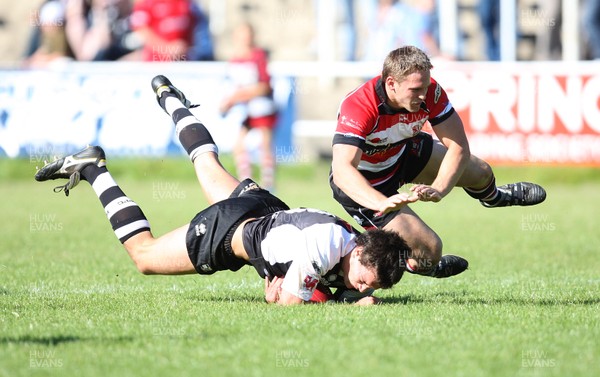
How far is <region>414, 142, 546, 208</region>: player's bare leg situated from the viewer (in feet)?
28.0

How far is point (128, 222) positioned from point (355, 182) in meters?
1.85

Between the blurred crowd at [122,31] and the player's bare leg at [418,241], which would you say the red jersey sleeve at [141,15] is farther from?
the player's bare leg at [418,241]

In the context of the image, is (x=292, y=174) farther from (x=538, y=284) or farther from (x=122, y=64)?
(x=538, y=284)

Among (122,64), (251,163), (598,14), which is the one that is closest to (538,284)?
(251,163)

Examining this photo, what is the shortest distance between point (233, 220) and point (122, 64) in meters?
11.6

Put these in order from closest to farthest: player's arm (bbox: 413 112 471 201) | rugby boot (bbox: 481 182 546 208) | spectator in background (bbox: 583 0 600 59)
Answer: player's arm (bbox: 413 112 471 201)
rugby boot (bbox: 481 182 546 208)
spectator in background (bbox: 583 0 600 59)

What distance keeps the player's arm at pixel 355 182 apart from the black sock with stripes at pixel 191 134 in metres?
1.56

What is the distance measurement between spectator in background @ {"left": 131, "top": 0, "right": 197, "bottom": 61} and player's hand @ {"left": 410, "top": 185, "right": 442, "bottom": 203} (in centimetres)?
1362

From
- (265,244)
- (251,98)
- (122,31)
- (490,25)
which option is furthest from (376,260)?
(122,31)

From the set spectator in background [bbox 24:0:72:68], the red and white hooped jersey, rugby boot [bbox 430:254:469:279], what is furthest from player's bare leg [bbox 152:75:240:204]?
spectator in background [bbox 24:0:72:68]

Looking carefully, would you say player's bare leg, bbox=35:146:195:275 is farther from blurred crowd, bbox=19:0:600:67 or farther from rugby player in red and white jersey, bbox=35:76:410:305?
blurred crowd, bbox=19:0:600:67

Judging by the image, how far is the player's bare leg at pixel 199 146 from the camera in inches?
326

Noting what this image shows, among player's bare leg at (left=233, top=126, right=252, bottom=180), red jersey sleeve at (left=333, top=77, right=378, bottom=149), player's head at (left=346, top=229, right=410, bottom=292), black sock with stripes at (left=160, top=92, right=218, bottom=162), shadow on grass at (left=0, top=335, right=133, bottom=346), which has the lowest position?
player's bare leg at (left=233, top=126, right=252, bottom=180)

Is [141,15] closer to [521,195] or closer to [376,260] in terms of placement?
[521,195]
